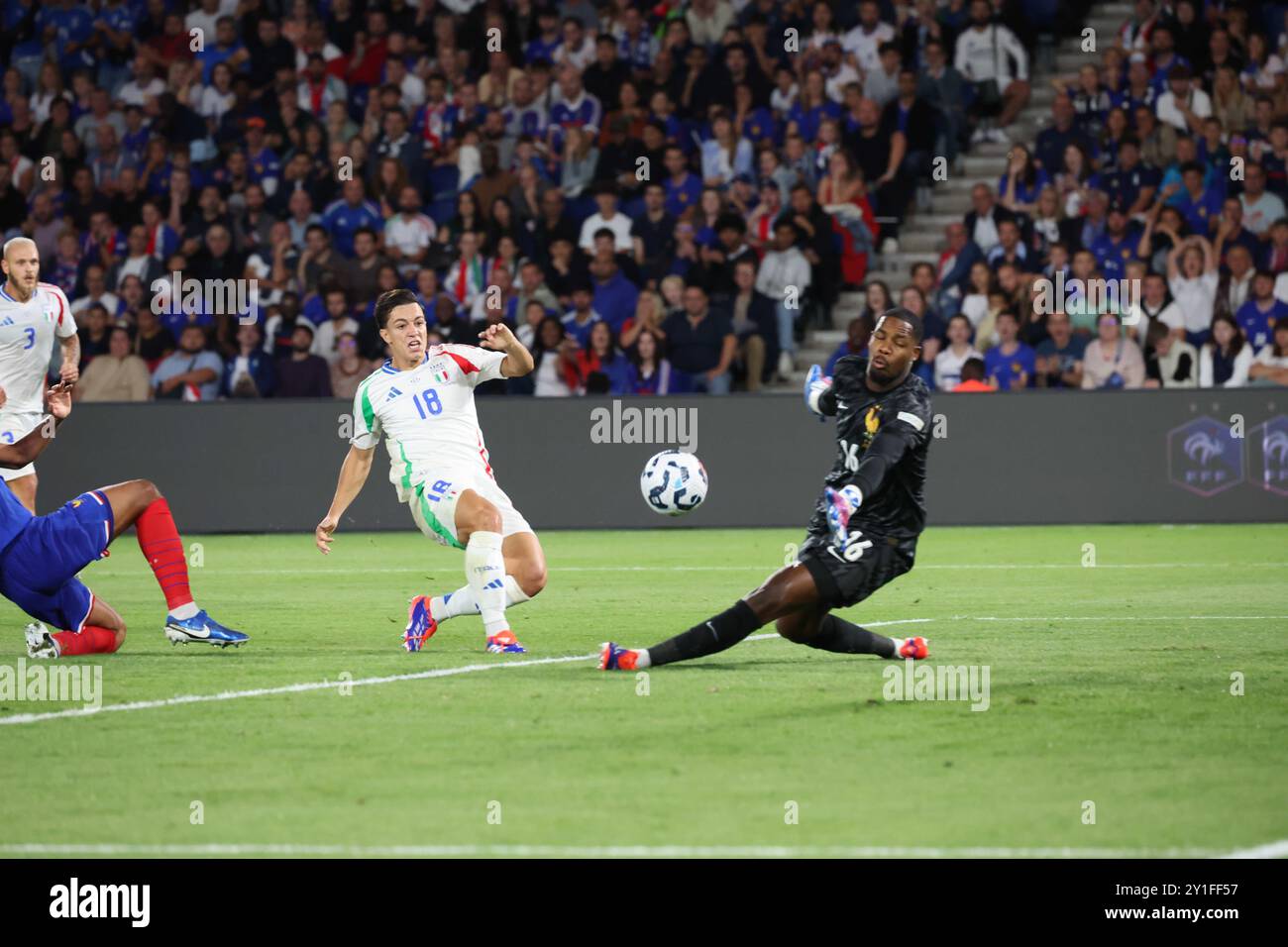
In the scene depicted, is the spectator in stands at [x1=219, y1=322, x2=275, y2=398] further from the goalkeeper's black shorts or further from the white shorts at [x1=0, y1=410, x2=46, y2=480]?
the goalkeeper's black shorts

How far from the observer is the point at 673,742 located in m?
7.39

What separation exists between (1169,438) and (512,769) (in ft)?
46.3

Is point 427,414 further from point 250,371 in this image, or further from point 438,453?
point 250,371

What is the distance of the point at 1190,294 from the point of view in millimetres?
20688

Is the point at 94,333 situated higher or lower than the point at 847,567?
higher

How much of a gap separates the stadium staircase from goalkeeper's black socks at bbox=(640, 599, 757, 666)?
1273 cm

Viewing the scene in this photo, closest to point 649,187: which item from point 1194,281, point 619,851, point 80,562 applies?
point 1194,281

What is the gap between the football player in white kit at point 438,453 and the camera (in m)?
10.6

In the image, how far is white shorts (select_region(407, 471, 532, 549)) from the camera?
10.6 meters

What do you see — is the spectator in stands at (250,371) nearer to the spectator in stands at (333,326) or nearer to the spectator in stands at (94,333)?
the spectator in stands at (333,326)

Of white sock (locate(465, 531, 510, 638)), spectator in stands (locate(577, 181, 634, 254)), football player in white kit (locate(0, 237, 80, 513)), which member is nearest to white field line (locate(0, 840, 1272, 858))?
white sock (locate(465, 531, 510, 638))

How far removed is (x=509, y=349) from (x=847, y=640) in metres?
2.45

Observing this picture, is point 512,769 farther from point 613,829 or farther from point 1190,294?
point 1190,294
